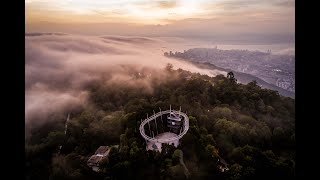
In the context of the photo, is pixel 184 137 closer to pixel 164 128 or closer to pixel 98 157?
pixel 164 128

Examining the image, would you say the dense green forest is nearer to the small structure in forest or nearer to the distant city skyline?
the small structure in forest

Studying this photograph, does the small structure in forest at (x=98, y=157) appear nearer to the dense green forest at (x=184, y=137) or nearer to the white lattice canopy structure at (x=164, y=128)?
the dense green forest at (x=184, y=137)

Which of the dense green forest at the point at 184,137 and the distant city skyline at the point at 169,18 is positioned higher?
the distant city skyline at the point at 169,18

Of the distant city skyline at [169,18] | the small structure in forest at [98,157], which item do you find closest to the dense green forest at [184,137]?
the small structure in forest at [98,157]

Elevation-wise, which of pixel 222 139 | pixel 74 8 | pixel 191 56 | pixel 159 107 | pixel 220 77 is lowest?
pixel 222 139

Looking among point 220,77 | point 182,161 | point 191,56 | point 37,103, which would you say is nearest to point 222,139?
point 182,161
